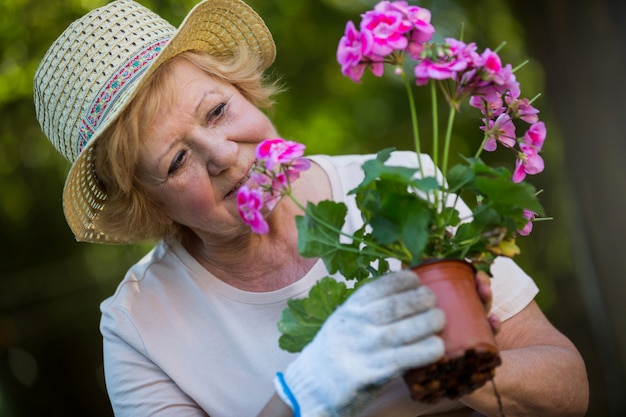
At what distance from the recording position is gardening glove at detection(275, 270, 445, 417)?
1371 mm

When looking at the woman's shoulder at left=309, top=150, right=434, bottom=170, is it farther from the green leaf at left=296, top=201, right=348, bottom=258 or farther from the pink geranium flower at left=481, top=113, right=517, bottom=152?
the green leaf at left=296, top=201, right=348, bottom=258

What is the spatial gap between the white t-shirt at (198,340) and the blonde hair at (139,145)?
17 cm

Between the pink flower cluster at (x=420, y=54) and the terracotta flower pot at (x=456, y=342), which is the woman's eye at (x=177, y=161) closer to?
the pink flower cluster at (x=420, y=54)

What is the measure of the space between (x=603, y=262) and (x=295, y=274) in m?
2.70

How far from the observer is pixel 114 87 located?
2078 mm

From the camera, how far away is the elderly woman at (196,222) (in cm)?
201

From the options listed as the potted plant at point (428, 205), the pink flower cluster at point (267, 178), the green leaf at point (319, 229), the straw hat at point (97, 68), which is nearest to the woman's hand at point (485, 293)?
the potted plant at point (428, 205)

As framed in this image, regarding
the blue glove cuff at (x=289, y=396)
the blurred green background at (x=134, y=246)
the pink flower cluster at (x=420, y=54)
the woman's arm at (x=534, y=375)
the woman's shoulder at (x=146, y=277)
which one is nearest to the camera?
the pink flower cluster at (x=420, y=54)

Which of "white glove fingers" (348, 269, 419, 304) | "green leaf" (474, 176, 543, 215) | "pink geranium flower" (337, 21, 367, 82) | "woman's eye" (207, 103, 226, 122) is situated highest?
"pink geranium flower" (337, 21, 367, 82)

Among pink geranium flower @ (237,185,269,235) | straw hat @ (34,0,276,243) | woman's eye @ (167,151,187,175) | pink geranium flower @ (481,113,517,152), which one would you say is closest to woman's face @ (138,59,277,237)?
woman's eye @ (167,151,187,175)

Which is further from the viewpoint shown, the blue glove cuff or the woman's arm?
the woman's arm

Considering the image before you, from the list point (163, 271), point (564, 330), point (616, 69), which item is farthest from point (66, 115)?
point (564, 330)

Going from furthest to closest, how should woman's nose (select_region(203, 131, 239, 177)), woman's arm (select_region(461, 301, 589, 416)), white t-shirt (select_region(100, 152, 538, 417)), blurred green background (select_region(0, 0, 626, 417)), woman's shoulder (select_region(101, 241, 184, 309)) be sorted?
blurred green background (select_region(0, 0, 626, 417))
woman's shoulder (select_region(101, 241, 184, 309))
white t-shirt (select_region(100, 152, 538, 417))
woman's nose (select_region(203, 131, 239, 177))
woman's arm (select_region(461, 301, 589, 416))

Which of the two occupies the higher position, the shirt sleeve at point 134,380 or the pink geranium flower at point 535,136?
the pink geranium flower at point 535,136
